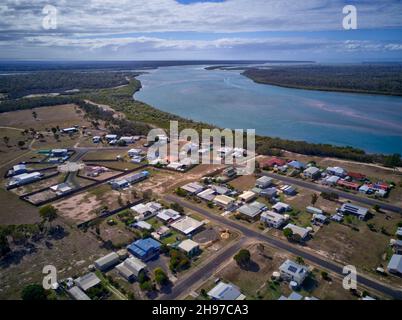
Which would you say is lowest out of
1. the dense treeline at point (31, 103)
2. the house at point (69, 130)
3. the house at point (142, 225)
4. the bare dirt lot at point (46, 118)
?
the house at point (142, 225)

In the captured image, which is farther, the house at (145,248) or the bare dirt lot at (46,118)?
the bare dirt lot at (46,118)

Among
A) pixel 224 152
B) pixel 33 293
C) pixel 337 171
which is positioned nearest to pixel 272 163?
pixel 224 152

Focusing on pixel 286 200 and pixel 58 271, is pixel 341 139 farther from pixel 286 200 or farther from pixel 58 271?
pixel 58 271

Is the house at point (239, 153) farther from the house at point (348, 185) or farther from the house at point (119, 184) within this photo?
the house at point (119, 184)

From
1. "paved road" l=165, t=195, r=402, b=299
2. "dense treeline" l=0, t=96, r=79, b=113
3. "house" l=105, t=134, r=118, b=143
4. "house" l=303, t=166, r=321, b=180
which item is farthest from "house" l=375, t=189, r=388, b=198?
"dense treeline" l=0, t=96, r=79, b=113

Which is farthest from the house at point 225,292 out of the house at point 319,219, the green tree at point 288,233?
the house at point 319,219

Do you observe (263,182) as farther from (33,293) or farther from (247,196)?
(33,293)

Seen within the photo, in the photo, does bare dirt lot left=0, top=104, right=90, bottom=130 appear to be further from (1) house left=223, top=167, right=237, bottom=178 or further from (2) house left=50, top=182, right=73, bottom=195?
(1) house left=223, top=167, right=237, bottom=178
